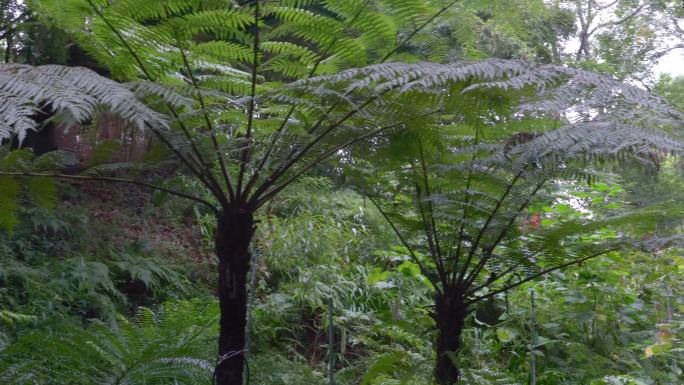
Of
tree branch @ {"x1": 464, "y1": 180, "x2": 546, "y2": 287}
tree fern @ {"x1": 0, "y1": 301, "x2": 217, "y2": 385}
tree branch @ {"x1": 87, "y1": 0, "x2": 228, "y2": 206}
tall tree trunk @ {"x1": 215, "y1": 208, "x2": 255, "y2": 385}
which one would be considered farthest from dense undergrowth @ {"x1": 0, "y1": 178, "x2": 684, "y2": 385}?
tree branch @ {"x1": 87, "y1": 0, "x2": 228, "y2": 206}

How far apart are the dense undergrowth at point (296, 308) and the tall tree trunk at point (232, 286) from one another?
0.15m

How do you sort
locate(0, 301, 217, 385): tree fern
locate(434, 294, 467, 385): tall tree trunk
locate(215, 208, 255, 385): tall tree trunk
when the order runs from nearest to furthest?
locate(215, 208, 255, 385): tall tree trunk → locate(0, 301, 217, 385): tree fern → locate(434, 294, 467, 385): tall tree trunk

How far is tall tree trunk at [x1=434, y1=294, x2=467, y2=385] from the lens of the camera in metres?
2.14

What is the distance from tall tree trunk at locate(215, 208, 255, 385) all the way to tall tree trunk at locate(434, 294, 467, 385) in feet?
2.28

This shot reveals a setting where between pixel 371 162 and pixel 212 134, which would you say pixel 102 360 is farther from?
pixel 371 162

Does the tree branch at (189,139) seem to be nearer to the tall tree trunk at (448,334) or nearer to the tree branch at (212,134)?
the tree branch at (212,134)

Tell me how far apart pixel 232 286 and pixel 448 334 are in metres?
0.78

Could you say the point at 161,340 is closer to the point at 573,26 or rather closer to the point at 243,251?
the point at 243,251

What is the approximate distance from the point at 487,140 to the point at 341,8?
2.47 ft

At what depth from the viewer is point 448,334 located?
2.15 meters

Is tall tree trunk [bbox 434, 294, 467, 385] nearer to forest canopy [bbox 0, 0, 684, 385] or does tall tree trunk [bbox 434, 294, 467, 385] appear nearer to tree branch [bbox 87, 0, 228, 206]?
forest canopy [bbox 0, 0, 684, 385]

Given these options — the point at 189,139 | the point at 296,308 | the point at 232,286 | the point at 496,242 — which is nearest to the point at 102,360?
the point at 232,286

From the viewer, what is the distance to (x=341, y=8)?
81.0 inches

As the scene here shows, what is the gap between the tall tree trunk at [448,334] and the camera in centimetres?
214
